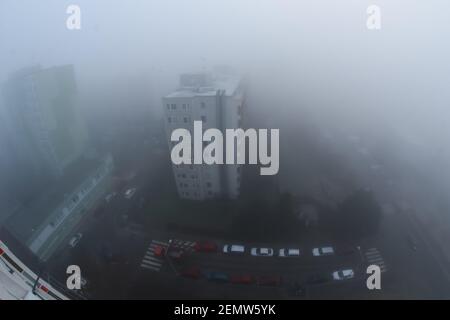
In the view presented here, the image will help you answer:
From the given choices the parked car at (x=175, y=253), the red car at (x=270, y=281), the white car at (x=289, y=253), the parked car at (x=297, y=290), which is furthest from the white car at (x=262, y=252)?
the parked car at (x=175, y=253)

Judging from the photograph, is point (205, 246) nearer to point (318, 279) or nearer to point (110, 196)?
Answer: point (318, 279)

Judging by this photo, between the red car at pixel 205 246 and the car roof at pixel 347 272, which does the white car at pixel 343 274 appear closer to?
the car roof at pixel 347 272

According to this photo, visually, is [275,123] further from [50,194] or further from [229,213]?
[50,194]

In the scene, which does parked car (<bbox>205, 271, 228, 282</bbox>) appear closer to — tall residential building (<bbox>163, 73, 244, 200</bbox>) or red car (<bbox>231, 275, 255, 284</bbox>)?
red car (<bbox>231, 275, 255, 284</bbox>)

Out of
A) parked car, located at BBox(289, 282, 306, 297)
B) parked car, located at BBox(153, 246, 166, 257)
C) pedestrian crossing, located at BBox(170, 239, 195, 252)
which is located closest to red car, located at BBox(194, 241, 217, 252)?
pedestrian crossing, located at BBox(170, 239, 195, 252)

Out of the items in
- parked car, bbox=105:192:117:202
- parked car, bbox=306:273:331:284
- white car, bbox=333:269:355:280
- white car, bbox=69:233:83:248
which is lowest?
parked car, bbox=306:273:331:284

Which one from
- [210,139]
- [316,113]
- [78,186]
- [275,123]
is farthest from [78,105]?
[316,113]

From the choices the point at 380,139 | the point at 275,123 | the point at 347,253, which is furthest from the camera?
Result: the point at 275,123

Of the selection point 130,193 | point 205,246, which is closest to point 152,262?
point 205,246
